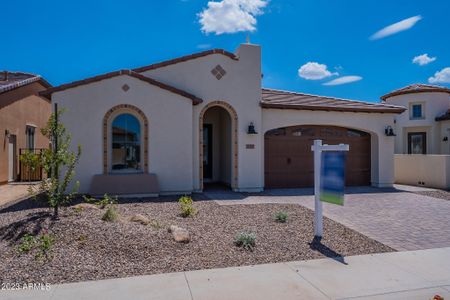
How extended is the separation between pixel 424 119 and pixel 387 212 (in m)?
17.1

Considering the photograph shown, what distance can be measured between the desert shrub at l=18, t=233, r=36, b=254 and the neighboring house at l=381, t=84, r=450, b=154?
2462 cm

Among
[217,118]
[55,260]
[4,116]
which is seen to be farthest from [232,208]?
[4,116]

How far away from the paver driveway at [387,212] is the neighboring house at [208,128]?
4.14 feet

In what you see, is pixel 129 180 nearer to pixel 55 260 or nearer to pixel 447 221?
pixel 55 260

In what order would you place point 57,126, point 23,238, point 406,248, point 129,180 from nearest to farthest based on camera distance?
1. point 23,238
2. point 406,248
3. point 57,126
4. point 129,180

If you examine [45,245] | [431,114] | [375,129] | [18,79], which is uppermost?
[18,79]

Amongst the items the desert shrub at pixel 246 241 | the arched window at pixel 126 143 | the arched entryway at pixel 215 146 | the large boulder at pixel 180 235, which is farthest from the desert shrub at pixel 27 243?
the arched entryway at pixel 215 146

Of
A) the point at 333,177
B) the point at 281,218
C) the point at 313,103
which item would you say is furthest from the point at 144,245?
the point at 313,103

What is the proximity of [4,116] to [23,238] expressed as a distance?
11.7m

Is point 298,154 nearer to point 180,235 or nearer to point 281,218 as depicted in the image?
point 281,218

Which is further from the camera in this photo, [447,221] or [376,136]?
[376,136]

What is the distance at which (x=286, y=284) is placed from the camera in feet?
14.0

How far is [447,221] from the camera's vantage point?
26.2 feet

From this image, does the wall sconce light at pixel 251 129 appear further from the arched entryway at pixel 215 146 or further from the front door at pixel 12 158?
the front door at pixel 12 158
